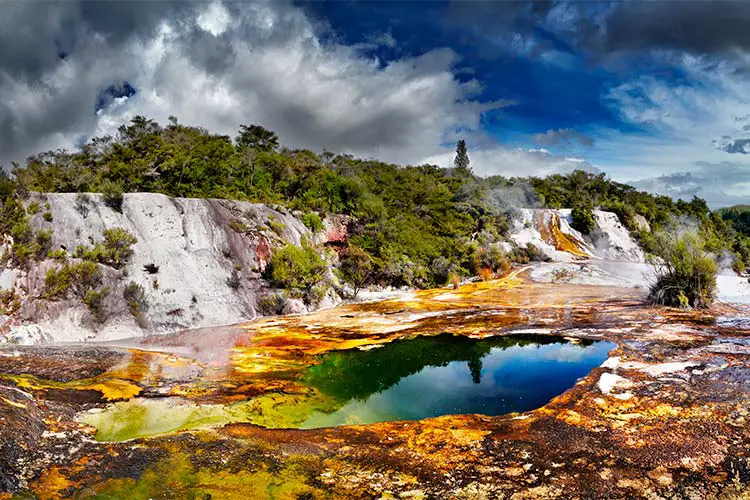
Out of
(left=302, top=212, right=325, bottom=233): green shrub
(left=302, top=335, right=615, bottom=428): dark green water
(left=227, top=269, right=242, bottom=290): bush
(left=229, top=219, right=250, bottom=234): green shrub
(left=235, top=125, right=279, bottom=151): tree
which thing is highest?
(left=235, top=125, right=279, bottom=151): tree

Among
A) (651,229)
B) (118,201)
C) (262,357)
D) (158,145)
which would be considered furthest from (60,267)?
(651,229)

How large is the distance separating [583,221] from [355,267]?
2580 cm

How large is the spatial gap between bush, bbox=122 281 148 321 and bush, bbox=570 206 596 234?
1381 inches

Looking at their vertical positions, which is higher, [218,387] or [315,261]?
[315,261]

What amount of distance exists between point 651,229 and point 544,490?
4503 centimetres

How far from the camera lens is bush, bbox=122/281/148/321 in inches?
533

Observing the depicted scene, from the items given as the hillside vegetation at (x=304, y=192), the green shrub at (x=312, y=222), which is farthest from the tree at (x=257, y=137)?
the green shrub at (x=312, y=222)

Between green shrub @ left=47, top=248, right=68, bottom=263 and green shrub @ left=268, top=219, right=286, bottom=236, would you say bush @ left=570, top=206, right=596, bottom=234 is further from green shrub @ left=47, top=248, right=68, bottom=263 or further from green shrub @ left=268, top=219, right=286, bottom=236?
green shrub @ left=47, top=248, right=68, bottom=263

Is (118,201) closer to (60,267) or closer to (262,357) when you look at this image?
(60,267)

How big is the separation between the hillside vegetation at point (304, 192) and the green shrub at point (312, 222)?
0.68 meters

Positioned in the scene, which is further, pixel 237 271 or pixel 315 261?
pixel 315 261

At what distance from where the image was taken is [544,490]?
14.3 ft

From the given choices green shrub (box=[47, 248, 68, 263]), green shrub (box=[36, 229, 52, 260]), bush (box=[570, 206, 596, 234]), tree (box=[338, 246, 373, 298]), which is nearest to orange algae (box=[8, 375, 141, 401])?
green shrub (box=[47, 248, 68, 263])

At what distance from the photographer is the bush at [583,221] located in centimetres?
3872
